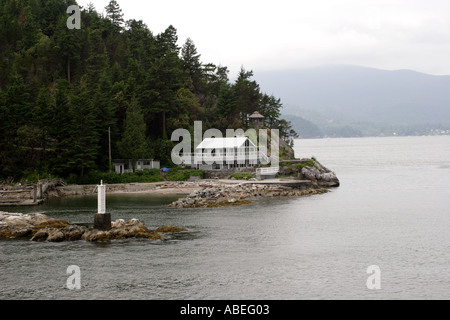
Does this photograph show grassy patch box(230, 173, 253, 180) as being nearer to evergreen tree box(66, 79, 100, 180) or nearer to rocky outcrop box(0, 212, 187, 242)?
evergreen tree box(66, 79, 100, 180)

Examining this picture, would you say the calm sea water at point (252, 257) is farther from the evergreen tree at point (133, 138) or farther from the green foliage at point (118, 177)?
the evergreen tree at point (133, 138)

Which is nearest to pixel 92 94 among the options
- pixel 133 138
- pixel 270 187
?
pixel 133 138

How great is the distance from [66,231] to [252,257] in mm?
13972

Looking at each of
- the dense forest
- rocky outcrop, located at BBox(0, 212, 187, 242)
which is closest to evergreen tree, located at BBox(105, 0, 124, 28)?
the dense forest

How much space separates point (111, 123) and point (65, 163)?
914 centimetres

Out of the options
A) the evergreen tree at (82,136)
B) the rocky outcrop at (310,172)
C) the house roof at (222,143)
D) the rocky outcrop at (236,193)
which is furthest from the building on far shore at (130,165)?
the rocky outcrop at (310,172)

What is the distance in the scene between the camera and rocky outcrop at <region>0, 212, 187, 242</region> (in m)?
35.8

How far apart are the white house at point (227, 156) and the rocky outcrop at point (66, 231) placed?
37087mm

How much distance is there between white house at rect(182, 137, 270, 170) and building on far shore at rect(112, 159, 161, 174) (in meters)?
4.62

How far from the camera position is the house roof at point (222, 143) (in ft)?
250

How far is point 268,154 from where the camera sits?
3157 inches

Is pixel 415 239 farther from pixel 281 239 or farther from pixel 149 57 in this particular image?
pixel 149 57

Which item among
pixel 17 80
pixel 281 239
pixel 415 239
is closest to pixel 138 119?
pixel 17 80

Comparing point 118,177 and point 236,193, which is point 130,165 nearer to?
point 118,177
